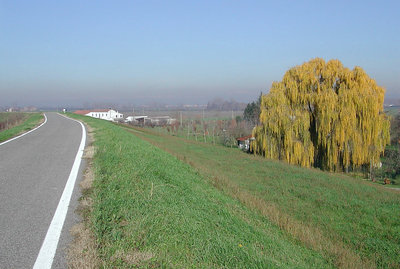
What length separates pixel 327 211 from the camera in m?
10.8

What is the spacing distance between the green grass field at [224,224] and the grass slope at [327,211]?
3cm

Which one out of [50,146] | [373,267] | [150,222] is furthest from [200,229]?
[50,146]

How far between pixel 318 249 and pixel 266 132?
2177 centimetres

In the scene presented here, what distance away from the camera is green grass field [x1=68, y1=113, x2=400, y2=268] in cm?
409

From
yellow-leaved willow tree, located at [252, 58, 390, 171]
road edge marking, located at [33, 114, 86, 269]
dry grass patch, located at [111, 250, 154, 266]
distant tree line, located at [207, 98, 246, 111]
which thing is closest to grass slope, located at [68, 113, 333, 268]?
dry grass patch, located at [111, 250, 154, 266]

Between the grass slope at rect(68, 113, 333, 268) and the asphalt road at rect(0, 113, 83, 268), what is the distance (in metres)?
0.54

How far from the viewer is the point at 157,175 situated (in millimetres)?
8117

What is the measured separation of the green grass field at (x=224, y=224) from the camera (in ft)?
13.4

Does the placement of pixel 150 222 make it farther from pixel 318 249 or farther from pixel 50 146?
pixel 50 146

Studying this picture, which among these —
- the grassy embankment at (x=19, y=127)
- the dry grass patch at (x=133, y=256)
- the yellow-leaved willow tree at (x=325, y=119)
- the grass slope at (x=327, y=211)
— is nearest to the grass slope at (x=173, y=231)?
the dry grass patch at (x=133, y=256)

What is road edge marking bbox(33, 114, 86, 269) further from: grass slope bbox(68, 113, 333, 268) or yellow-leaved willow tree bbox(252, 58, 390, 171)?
yellow-leaved willow tree bbox(252, 58, 390, 171)

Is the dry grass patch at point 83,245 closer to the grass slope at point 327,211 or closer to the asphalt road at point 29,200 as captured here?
the asphalt road at point 29,200

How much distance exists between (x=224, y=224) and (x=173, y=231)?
1.29m

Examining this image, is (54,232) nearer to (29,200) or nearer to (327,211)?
(29,200)
